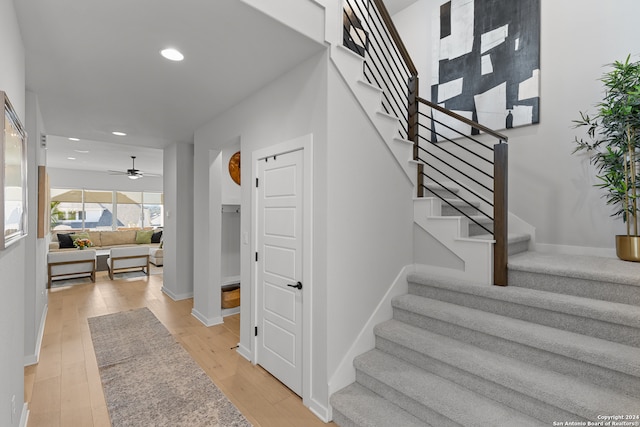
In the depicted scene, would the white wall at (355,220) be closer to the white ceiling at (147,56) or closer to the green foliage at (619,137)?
the white ceiling at (147,56)

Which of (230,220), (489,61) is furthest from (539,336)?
(230,220)

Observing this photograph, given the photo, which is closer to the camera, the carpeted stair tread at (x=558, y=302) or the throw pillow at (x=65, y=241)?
the carpeted stair tread at (x=558, y=302)

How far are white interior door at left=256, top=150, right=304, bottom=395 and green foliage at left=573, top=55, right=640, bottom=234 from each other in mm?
2554

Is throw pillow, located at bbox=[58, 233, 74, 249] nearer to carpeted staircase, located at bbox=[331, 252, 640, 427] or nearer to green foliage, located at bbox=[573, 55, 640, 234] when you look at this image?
carpeted staircase, located at bbox=[331, 252, 640, 427]

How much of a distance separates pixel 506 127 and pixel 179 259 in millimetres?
5105

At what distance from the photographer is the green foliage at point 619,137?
2.35m

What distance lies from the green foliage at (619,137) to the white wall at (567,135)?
132mm

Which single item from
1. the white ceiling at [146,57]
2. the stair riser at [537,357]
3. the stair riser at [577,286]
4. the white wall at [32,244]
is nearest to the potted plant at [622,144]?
the stair riser at [577,286]

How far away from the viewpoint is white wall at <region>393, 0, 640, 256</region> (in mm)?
2773

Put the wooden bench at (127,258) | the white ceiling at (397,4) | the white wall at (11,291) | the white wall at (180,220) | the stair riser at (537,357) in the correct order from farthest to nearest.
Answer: the wooden bench at (127,258)
the white wall at (180,220)
the white ceiling at (397,4)
the stair riser at (537,357)
the white wall at (11,291)

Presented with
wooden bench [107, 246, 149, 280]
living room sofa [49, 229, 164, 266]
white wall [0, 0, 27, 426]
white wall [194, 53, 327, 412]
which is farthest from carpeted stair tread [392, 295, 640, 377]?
living room sofa [49, 229, 164, 266]

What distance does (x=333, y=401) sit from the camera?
2180 millimetres

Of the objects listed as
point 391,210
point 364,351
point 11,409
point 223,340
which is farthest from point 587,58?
point 11,409

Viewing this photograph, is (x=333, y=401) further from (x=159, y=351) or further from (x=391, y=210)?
(x=159, y=351)
